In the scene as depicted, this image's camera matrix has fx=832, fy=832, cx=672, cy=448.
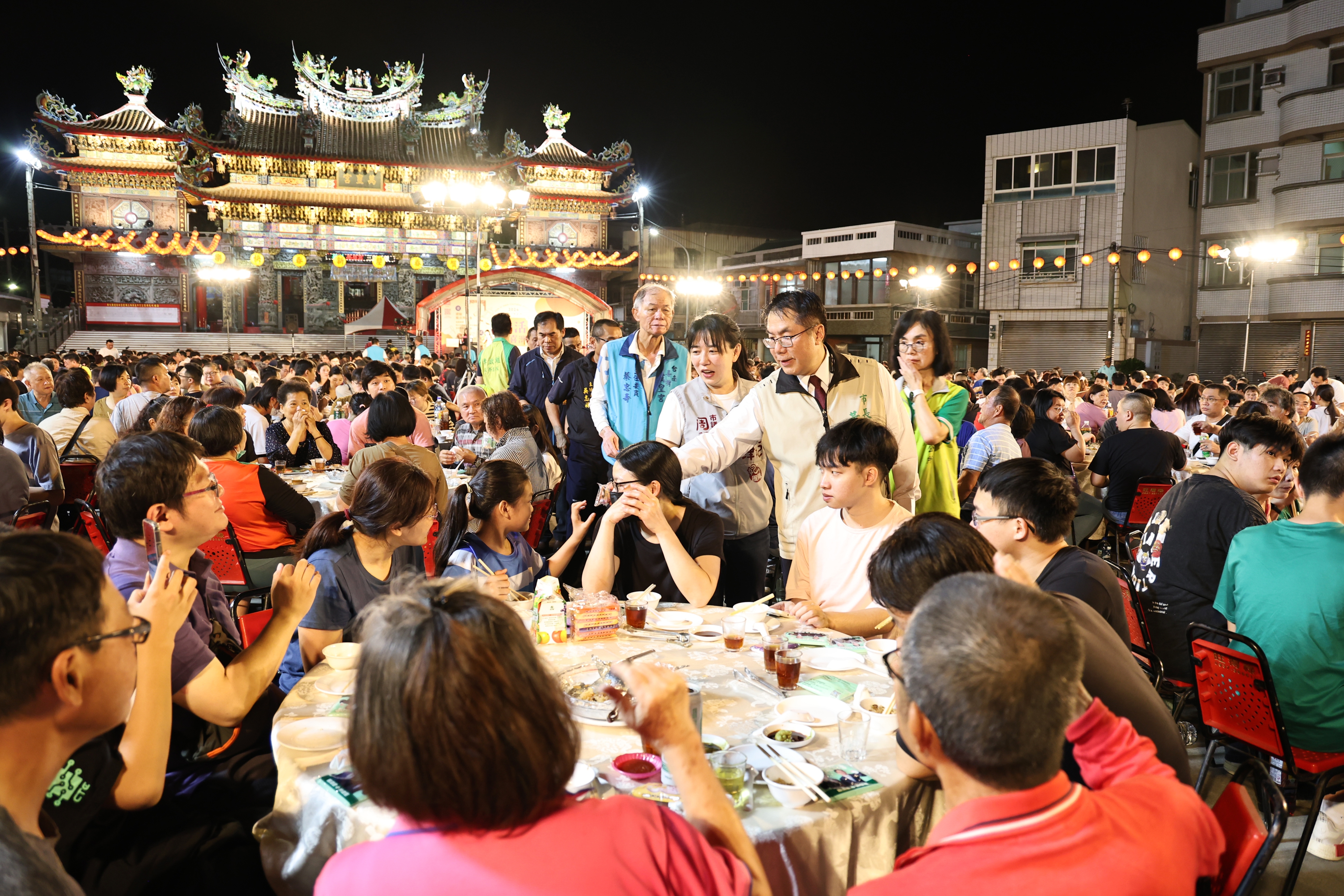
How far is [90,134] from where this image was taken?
99.7ft

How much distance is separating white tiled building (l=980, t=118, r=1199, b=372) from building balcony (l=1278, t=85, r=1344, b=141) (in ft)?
12.4

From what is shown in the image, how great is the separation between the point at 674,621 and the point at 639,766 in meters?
1.21

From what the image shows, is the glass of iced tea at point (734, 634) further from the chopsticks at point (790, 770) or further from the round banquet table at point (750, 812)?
the chopsticks at point (790, 770)

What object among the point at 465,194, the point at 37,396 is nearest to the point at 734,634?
the point at 37,396

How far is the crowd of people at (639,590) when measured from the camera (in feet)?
4.01

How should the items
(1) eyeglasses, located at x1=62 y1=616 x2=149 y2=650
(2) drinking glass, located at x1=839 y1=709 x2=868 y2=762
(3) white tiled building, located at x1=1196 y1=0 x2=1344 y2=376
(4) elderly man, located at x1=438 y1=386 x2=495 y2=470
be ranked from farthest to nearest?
(3) white tiled building, located at x1=1196 y1=0 x2=1344 y2=376 < (4) elderly man, located at x1=438 y1=386 x2=495 y2=470 < (2) drinking glass, located at x1=839 y1=709 x2=868 y2=762 < (1) eyeglasses, located at x1=62 y1=616 x2=149 y2=650

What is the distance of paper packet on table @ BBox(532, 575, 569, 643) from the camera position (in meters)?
2.96

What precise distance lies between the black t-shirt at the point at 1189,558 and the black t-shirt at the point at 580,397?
356 cm

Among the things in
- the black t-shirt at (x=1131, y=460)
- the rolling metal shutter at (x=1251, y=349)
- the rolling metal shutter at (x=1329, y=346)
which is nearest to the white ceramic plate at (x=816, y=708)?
the black t-shirt at (x=1131, y=460)

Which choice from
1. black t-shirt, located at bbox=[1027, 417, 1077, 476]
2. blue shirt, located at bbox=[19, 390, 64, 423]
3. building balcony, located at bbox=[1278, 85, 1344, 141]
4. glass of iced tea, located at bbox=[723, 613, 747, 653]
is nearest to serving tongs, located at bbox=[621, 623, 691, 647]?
glass of iced tea, located at bbox=[723, 613, 747, 653]

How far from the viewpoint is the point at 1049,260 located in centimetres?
2642

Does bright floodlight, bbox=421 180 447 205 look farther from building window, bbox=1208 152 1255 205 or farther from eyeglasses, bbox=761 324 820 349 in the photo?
building window, bbox=1208 152 1255 205

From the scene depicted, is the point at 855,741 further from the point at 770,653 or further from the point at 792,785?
the point at 770,653

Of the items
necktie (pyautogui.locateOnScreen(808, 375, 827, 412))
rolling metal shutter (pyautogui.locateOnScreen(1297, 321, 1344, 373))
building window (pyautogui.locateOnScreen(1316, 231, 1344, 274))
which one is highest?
building window (pyautogui.locateOnScreen(1316, 231, 1344, 274))
